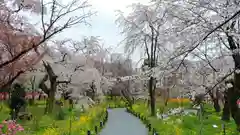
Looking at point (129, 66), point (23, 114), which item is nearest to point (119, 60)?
point (129, 66)

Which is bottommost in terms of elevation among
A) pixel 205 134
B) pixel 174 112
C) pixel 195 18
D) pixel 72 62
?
pixel 205 134

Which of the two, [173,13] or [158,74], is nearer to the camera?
[158,74]

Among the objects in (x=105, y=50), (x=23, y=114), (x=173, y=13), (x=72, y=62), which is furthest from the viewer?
(x=105, y=50)

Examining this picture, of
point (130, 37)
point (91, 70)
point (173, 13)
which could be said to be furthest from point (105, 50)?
point (173, 13)

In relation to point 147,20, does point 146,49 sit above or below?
below

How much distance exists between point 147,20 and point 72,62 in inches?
378

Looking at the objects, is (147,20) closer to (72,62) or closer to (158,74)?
(72,62)

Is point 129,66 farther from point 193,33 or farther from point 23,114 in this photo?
point 193,33

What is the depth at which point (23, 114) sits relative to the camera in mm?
18578

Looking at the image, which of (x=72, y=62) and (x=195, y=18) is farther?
(x=72, y=62)

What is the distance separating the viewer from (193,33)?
188 inches

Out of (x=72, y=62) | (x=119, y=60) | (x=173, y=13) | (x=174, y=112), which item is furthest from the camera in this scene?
(x=119, y=60)

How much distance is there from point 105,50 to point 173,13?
113 feet

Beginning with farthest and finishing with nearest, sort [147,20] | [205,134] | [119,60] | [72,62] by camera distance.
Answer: [119,60] < [72,62] < [147,20] < [205,134]
